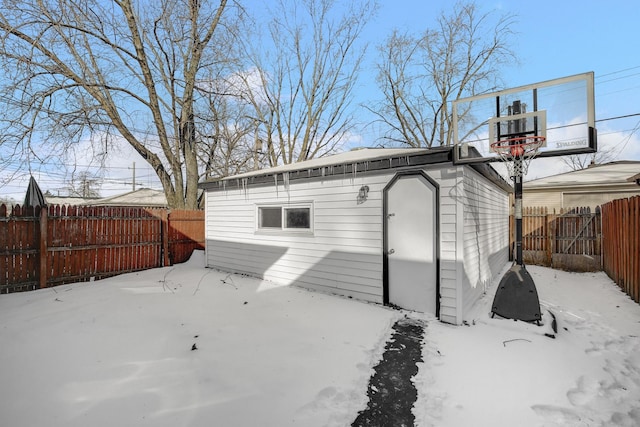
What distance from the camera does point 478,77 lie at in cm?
1670

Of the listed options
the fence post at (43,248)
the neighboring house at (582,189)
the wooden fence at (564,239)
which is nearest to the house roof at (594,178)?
the neighboring house at (582,189)

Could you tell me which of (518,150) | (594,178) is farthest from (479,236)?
(594,178)

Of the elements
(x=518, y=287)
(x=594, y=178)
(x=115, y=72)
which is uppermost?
(x=115, y=72)

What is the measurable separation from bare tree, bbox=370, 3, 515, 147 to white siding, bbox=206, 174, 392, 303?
13.9 meters

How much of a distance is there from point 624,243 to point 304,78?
55.7 ft

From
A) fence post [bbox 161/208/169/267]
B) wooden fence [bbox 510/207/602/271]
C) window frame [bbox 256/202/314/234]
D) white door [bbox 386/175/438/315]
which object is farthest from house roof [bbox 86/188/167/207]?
wooden fence [bbox 510/207/602/271]

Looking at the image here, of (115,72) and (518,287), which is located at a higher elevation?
(115,72)

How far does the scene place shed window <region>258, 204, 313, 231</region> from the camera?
6.16 meters

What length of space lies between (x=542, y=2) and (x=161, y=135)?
13.3 metres

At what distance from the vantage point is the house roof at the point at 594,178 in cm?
1094

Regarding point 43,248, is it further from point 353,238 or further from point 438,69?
point 438,69

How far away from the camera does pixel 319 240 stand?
5.87 metres

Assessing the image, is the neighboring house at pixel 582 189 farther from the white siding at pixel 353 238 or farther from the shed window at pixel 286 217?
the shed window at pixel 286 217

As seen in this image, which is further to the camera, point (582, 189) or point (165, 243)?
point (582, 189)
